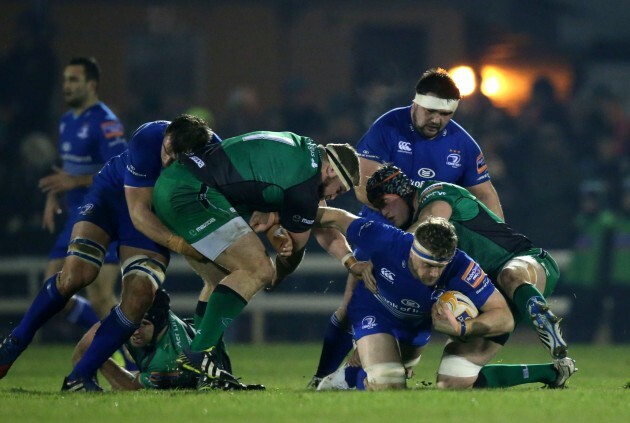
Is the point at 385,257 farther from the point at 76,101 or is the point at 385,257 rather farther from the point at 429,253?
the point at 76,101

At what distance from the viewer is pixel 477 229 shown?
9.90 meters

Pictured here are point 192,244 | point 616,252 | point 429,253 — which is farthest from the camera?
point 616,252

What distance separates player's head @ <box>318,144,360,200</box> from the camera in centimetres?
945

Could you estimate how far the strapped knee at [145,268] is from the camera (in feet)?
32.6

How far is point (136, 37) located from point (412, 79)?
4382 mm

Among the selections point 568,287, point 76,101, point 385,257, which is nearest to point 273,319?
point 568,287

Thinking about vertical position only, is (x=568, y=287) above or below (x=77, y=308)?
below

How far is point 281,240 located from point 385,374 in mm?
1155

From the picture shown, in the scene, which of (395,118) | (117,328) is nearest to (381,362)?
(117,328)

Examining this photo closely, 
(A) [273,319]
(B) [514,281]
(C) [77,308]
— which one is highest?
(B) [514,281]

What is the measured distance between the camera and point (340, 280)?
1697cm

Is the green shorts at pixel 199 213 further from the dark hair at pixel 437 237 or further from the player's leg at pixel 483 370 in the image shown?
the player's leg at pixel 483 370

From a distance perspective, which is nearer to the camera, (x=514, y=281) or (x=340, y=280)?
(x=514, y=281)

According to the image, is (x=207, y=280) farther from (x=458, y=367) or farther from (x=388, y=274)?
(x=458, y=367)
